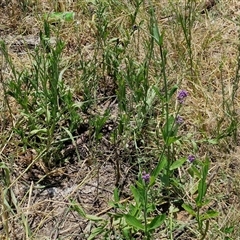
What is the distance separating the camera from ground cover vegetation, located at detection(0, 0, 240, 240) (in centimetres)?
Result: 187

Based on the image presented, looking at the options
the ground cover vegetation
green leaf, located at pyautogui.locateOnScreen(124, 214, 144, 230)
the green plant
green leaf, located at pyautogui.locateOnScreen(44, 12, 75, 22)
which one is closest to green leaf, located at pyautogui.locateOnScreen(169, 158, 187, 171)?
the ground cover vegetation

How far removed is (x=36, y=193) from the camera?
6.65 feet

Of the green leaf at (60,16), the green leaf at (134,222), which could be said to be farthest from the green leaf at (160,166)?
the green leaf at (60,16)

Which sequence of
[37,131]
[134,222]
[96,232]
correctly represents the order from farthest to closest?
[37,131] < [96,232] < [134,222]

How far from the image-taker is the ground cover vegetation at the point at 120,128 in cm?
187

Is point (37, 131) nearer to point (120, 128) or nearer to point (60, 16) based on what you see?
point (120, 128)

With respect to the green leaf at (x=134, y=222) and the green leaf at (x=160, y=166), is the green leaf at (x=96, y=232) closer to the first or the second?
the green leaf at (x=134, y=222)

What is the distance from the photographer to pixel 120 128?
2.14 m

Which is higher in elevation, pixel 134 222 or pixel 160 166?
pixel 160 166

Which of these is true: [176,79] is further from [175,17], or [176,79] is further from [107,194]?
[107,194]

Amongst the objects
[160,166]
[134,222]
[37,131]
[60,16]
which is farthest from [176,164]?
[60,16]

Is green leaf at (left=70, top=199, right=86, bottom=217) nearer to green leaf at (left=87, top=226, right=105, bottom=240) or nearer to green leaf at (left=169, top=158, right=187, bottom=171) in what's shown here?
green leaf at (left=87, top=226, right=105, bottom=240)

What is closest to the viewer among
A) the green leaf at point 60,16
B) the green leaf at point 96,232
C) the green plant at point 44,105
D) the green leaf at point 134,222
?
the green leaf at point 134,222

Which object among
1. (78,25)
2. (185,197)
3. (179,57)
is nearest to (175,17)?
(179,57)
